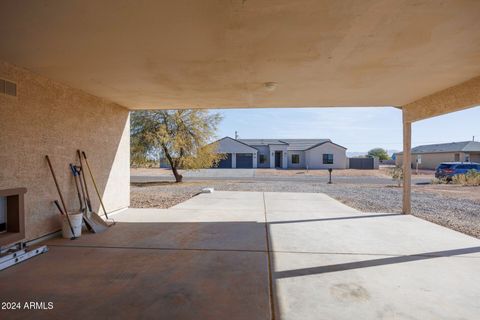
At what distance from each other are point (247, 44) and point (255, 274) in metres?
2.61

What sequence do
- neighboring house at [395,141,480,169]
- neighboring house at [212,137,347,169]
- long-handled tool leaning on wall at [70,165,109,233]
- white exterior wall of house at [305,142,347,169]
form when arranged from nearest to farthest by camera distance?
long-handled tool leaning on wall at [70,165,109,233] → neighboring house at [395,141,480,169] → neighboring house at [212,137,347,169] → white exterior wall of house at [305,142,347,169]

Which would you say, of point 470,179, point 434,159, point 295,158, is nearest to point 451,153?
point 434,159

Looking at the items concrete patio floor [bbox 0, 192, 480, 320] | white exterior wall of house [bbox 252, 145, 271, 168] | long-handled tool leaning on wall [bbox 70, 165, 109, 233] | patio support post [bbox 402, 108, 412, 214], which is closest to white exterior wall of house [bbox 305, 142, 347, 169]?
white exterior wall of house [bbox 252, 145, 271, 168]

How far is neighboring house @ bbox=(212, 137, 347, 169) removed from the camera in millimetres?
29938

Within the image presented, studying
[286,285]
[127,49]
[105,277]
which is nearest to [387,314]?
[286,285]

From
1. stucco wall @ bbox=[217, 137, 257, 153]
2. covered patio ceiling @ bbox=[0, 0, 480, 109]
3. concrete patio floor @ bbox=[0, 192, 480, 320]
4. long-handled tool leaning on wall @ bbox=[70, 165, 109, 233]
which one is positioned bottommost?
concrete patio floor @ bbox=[0, 192, 480, 320]

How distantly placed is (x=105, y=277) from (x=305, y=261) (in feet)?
7.73

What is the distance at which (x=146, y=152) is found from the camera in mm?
14539

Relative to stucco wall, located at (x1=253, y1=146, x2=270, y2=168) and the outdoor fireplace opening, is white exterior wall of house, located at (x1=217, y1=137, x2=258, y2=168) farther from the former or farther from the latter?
the outdoor fireplace opening

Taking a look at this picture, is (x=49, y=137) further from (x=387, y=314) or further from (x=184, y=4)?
(x=387, y=314)

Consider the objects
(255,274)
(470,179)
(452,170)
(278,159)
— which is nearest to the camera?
(255,274)

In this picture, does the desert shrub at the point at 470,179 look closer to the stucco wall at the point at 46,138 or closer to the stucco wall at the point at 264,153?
the stucco wall at the point at 46,138

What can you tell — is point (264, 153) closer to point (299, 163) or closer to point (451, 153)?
point (299, 163)

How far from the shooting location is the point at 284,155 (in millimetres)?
30578
